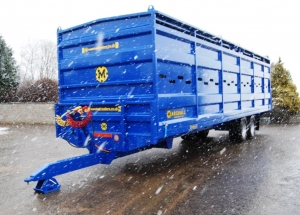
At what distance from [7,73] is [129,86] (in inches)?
746

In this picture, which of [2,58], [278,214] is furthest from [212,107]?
[2,58]

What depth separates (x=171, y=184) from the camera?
5.46 meters

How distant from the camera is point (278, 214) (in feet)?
13.3

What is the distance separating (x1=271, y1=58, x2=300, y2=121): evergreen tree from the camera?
1605 centimetres

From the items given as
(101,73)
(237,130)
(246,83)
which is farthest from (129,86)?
(246,83)

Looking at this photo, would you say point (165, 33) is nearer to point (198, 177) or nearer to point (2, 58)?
point (198, 177)

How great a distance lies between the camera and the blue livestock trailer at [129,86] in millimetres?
5172

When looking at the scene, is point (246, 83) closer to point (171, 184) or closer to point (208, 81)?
point (208, 81)

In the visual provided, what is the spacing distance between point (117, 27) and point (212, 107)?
9.63 feet

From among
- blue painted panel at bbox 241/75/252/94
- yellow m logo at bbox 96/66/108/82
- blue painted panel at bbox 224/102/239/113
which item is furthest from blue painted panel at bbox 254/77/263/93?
yellow m logo at bbox 96/66/108/82

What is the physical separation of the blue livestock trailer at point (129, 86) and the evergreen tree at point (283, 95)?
1050cm

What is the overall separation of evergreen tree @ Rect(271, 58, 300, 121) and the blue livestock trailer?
1050cm

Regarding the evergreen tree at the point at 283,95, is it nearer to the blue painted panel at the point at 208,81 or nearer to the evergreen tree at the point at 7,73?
the blue painted panel at the point at 208,81

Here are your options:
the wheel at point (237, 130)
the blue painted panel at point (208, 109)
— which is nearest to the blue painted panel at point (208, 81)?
the blue painted panel at point (208, 109)
